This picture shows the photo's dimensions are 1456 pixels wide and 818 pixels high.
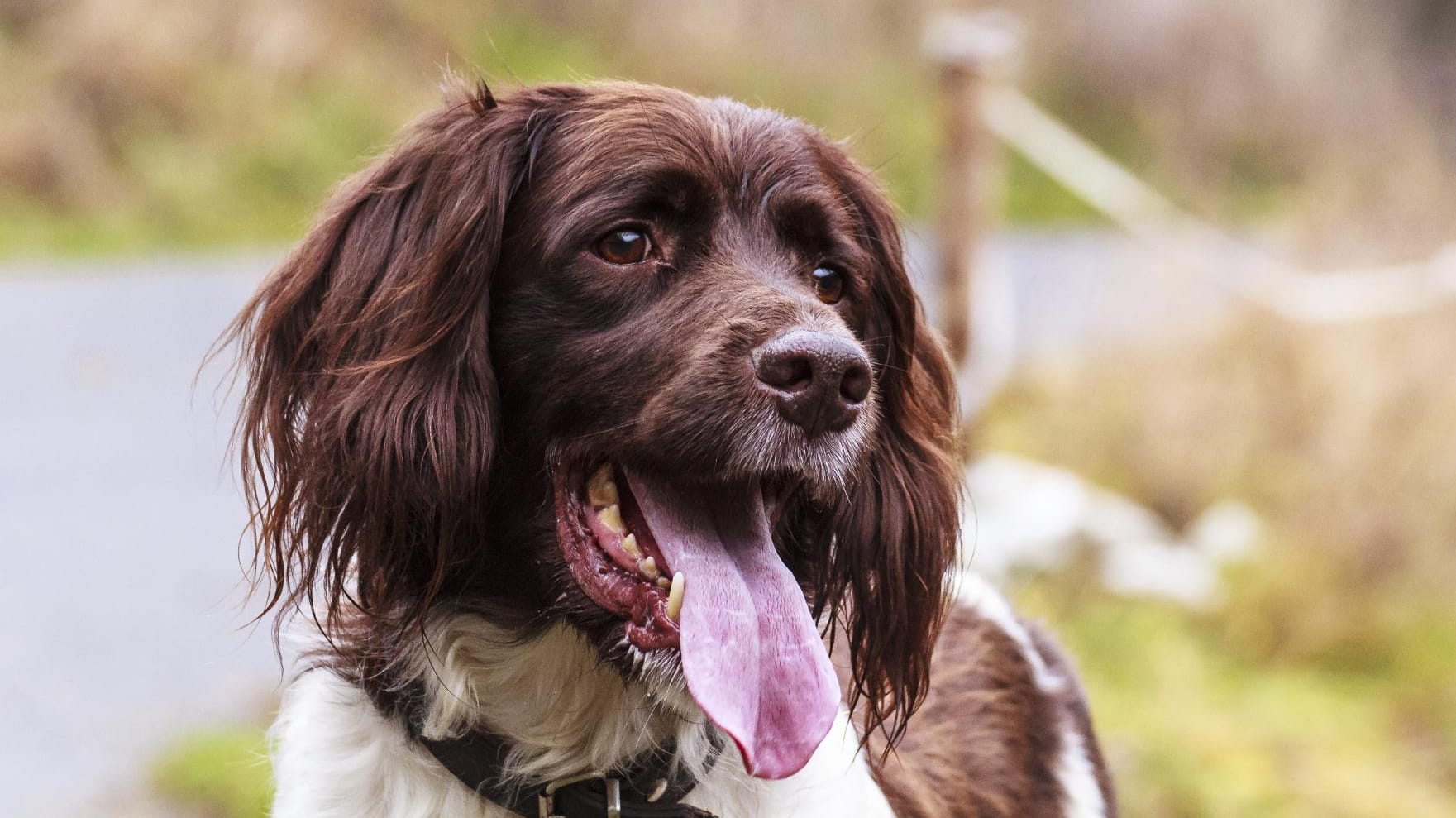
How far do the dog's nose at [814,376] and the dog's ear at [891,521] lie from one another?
0.30 meters

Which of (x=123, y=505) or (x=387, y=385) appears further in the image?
(x=123, y=505)

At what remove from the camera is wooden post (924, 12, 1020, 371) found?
613 centimetres

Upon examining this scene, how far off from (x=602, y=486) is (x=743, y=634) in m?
0.33

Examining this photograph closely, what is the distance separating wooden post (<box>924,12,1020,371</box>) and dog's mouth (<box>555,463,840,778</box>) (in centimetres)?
381

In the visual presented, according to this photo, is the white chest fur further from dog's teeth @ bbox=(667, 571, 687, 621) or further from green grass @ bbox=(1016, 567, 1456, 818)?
green grass @ bbox=(1016, 567, 1456, 818)

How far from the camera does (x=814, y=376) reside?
2287mm

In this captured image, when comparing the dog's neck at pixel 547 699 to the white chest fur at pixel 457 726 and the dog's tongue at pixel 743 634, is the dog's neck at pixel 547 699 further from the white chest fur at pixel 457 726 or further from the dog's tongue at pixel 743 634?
the dog's tongue at pixel 743 634

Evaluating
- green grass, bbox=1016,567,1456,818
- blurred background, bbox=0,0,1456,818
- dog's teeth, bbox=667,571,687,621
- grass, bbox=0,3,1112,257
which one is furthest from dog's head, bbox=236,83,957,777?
grass, bbox=0,3,1112,257

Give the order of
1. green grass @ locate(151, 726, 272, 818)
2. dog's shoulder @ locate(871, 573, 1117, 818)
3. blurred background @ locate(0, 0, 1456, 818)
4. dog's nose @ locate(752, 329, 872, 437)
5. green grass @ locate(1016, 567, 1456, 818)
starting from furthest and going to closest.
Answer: blurred background @ locate(0, 0, 1456, 818) < green grass @ locate(1016, 567, 1456, 818) < green grass @ locate(151, 726, 272, 818) < dog's shoulder @ locate(871, 573, 1117, 818) < dog's nose @ locate(752, 329, 872, 437)

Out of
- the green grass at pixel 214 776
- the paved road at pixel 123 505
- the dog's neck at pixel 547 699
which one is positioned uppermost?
the dog's neck at pixel 547 699

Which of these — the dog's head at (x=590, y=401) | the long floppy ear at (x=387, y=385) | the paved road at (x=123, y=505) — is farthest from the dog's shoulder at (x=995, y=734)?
the paved road at (x=123, y=505)

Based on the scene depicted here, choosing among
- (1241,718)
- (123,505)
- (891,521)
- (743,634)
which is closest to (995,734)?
(891,521)

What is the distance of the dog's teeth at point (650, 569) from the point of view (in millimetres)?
2379

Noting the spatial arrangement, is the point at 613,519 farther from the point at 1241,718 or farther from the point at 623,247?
the point at 1241,718
